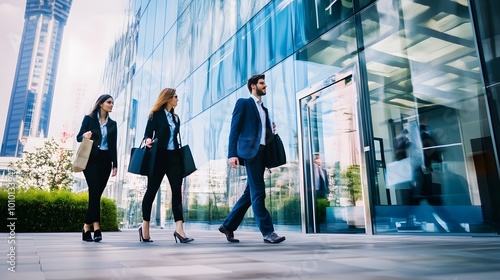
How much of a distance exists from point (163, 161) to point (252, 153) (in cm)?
111

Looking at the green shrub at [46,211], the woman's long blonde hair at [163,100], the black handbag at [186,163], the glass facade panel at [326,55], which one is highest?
the glass facade panel at [326,55]

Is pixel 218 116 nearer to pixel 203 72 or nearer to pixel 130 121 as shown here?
pixel 203 72

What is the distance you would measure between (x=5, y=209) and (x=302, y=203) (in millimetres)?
7081

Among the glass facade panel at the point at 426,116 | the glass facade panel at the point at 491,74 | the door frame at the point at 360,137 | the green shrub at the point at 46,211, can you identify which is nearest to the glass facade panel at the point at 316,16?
the glass facade panel at the point at 426,116

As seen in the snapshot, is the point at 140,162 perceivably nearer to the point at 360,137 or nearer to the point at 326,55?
the point at 360,137

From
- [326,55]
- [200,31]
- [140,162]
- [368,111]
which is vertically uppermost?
[200,31]

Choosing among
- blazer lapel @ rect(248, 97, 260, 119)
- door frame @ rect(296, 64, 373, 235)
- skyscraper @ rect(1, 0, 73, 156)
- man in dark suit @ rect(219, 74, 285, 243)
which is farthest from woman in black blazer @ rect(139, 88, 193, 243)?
skyscraper @ rect(1, 0, 73, 156)

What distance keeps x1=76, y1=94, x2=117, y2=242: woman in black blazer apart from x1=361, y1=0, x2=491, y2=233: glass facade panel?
3819 millimetres

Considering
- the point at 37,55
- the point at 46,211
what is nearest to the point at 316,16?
the point at 46,211

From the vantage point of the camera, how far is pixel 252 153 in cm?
334

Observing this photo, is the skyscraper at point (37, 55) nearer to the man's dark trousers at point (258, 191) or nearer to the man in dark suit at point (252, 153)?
the man in dark suit at point (252, 153)

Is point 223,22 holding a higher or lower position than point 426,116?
higher

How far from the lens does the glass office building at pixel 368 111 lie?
4.05 m

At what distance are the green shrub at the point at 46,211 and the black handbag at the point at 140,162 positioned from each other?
19.8 feet
